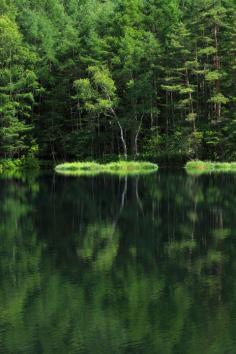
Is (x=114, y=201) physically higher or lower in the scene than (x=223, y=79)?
lower

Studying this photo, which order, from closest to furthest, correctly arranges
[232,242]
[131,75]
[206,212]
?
[232,242]
[206,212]
[131,75]

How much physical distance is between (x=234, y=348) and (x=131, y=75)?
54044 mm

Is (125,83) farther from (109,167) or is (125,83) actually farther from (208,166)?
(208,166)

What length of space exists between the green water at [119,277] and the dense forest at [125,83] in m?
30.9

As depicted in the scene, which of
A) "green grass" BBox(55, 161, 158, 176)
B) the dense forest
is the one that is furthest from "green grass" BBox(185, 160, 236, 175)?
"green grass" BBox(55, 161, 158, 176)

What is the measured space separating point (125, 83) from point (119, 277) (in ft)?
170

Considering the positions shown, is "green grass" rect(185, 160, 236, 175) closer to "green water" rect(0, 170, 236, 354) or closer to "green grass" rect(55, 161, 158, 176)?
"green grass" rect(55, 161, 158, 176)

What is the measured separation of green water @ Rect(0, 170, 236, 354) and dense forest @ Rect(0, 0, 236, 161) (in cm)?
3094

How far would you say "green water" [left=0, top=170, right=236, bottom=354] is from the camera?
32.3ft

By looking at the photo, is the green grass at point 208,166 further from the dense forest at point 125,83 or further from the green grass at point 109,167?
the green grass at point 109,167

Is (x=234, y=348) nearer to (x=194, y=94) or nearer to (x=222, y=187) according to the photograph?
(x=222, y=187)

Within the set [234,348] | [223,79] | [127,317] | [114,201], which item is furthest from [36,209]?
[223,79]

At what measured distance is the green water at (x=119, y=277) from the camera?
9859 millimetres

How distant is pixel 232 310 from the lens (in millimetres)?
11133
